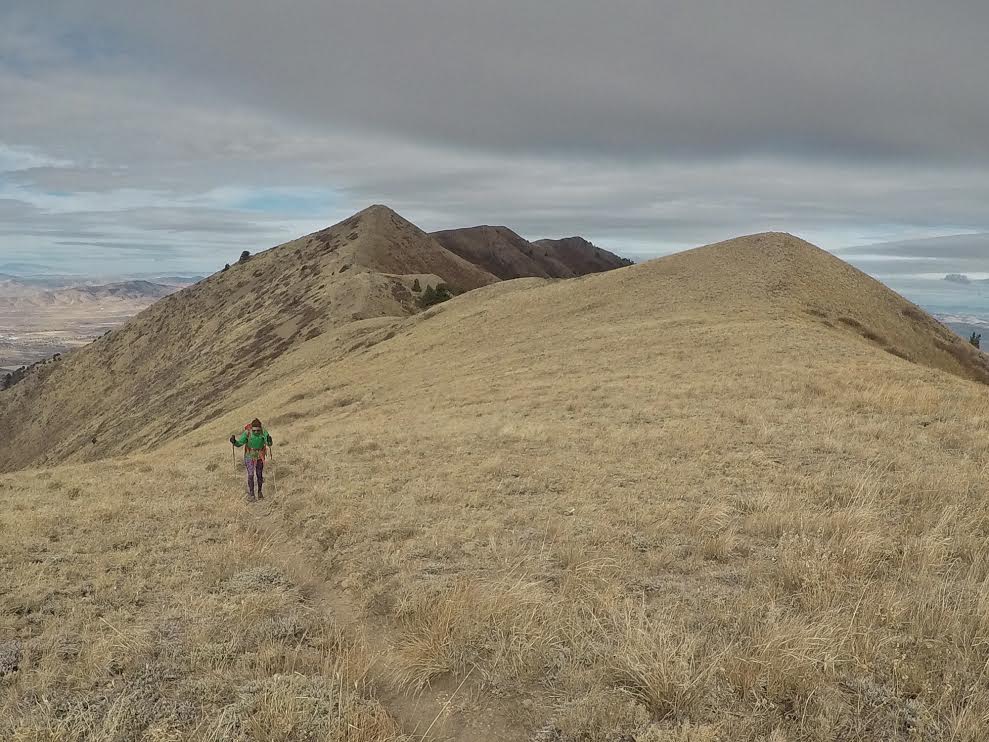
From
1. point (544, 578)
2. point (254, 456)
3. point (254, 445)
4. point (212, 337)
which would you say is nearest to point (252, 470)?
point (254, 456)

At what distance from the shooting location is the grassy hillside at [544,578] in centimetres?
474

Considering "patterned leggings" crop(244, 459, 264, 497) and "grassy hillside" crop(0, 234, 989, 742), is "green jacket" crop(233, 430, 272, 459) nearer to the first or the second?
"patterned leggings" crop(244, 459, 264, 497)

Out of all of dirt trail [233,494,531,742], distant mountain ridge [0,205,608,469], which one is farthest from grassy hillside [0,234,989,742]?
distant mountain ridge [0,205,608,469]

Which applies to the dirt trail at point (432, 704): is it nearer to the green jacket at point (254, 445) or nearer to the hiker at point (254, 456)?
the hiker at point (254, 456)

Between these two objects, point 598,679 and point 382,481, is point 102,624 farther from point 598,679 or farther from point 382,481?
point 382,481

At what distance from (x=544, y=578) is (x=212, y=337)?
97597 millimetres

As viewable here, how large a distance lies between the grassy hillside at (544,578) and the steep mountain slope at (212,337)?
39.8 m

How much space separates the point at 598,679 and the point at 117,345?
4919 inches

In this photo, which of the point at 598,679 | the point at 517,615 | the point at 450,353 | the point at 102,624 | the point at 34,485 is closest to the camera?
the point at 598,679

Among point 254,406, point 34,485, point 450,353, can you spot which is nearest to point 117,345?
point 254,406

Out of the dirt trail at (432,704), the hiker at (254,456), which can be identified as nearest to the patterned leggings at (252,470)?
the hiker at (254,456)

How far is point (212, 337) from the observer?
93.4 m

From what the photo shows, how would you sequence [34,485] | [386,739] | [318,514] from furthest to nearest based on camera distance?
[34,485] < [318,514] < [386,739]

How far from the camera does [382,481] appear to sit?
13.6 meters
